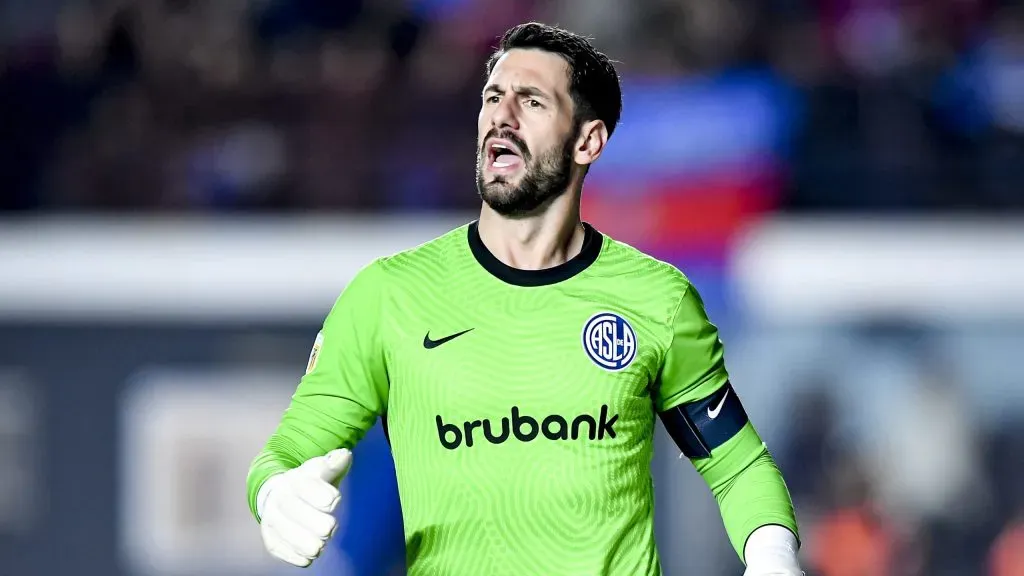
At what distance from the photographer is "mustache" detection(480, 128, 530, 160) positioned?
4.12m

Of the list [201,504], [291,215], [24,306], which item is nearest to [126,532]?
[201,504]

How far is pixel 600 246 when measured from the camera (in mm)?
4312

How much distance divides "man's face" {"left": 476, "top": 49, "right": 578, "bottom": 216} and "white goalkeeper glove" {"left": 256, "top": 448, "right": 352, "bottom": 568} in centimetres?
85

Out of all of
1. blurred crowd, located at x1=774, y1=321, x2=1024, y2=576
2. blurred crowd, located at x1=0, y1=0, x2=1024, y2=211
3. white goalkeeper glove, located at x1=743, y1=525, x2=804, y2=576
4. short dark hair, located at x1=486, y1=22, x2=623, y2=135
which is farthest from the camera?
blurred crowd, located at x1=0, y1=0, x2=1024, y2=211

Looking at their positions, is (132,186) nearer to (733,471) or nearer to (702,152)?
(702,152)

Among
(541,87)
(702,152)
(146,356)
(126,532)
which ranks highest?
(541,87)

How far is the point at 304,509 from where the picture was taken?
3.57 meters

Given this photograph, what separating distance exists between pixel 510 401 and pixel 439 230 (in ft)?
24.1

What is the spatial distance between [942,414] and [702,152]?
8.45 ft

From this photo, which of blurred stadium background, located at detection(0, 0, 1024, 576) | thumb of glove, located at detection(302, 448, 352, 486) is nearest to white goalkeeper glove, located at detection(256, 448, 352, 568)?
thumb of glove, located at detection(302, 448, 352, 486)

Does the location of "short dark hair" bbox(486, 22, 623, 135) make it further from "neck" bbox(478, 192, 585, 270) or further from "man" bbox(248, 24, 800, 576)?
"neck" bbox(478, 192, 585, 270)

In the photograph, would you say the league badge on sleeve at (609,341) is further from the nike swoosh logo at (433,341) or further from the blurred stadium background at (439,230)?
the blurred stadium background at (439,230)

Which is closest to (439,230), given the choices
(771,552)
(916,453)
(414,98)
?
(414,98)

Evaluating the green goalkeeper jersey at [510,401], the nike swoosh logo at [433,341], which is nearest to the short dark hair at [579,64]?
the green goalkeeper jersey at [510,401]
